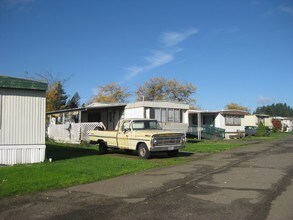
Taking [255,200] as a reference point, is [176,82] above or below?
above

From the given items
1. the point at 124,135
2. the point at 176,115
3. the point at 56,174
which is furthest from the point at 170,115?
the point at 56,174

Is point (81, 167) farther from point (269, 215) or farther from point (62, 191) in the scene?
point (269, 215)

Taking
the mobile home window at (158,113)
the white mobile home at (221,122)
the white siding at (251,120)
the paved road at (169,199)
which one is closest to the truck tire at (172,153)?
the paved road at (169,199)

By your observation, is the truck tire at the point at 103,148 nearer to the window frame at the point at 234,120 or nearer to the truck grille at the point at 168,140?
the truck grille at the point at 168,140

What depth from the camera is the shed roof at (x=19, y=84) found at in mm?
13906

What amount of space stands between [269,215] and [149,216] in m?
2.20

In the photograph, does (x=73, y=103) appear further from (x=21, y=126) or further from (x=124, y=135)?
(x=21, y=126)

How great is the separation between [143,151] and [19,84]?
626cm

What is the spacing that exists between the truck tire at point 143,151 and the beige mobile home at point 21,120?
183 inches

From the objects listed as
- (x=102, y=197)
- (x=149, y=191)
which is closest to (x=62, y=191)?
(x=102, y=197)

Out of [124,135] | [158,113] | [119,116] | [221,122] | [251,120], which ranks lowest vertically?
[124,135]

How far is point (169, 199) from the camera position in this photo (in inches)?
332

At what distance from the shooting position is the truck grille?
17.0 metres

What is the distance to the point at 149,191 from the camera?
941 cm
